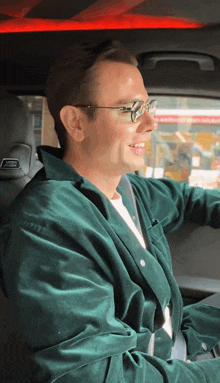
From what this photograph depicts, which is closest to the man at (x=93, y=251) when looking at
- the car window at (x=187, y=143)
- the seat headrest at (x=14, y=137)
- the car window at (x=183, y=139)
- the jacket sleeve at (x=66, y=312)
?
the jacket sleeve at (x=66, y=312)

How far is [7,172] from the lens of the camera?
144cm

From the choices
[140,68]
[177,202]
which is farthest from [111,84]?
[177,202]

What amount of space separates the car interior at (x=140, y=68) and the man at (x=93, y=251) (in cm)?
13

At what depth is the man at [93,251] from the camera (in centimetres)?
77

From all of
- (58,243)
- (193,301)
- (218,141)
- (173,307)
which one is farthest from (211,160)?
(58,243)

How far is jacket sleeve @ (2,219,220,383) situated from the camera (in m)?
0.75

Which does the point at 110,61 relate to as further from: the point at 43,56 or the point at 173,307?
the point at 173,307

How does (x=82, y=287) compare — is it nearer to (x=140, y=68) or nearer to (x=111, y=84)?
(x=111, y=84)

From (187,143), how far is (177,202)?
0.88 m

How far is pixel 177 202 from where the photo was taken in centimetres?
150

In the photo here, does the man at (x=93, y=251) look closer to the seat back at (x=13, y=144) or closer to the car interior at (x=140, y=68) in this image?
the car interior at (x=140, y=68)

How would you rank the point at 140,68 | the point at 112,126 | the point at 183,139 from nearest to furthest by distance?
1. the point at 112,126
2. the point at 140,68
3. the point at 183,139

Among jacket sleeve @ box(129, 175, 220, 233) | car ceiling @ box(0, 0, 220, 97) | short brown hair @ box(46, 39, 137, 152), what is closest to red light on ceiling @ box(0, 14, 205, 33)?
car ceiling @ box(0, 0, 220, 97)

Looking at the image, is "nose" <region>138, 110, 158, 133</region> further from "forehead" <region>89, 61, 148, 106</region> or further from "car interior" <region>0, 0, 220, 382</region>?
"car interior" <region>0, 0, 220, 382</region>
